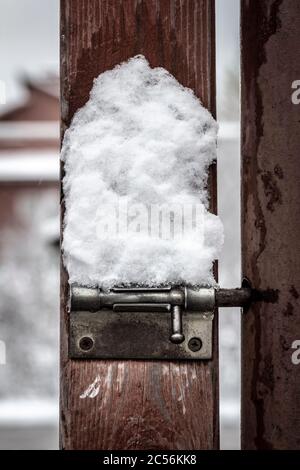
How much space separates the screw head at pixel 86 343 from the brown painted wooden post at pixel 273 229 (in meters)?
0.24

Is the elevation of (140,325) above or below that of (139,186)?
below

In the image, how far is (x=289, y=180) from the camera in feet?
3.01

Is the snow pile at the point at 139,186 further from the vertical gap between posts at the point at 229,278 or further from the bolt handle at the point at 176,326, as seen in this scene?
the vertical gap between posts at the point at 229,278

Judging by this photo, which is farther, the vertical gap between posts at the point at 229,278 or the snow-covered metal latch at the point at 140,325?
the vertical gap between posts at the point at 229,278

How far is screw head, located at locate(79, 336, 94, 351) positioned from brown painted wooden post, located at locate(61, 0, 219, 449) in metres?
0.02

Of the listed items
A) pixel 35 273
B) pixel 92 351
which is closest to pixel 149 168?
pixel 92 351

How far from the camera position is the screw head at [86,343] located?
3.05ft

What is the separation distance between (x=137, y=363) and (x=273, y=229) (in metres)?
0.29

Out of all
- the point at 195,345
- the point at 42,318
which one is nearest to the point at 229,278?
the point at 42,318

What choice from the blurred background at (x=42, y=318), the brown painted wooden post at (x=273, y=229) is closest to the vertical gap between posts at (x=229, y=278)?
the blurred background at (x=42, y=318)

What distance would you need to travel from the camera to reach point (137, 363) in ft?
3.06

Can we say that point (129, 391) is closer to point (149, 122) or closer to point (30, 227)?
point (149, 122)

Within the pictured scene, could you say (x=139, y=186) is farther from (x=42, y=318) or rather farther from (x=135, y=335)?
(x=42, y=318)

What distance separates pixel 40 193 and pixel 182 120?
45.5 ft
